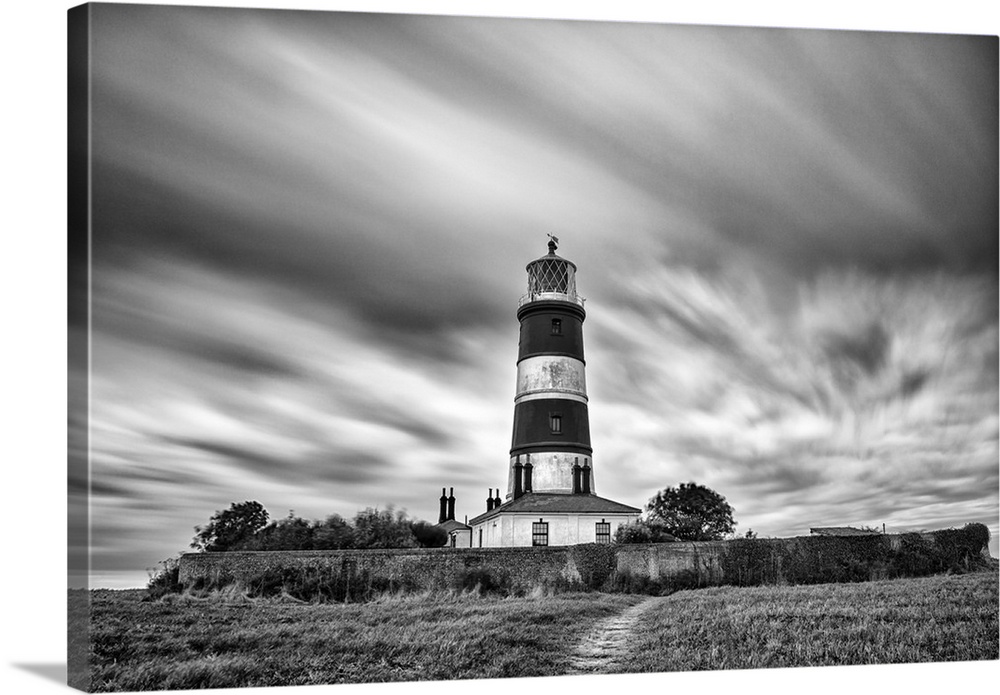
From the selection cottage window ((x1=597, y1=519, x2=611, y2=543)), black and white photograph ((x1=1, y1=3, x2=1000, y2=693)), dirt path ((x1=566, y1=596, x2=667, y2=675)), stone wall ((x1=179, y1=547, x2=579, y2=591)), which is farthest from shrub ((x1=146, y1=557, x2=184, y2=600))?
cottage window ((x1=597, y1=519, x2=611, y2=543))

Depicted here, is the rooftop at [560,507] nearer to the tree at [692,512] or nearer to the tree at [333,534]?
the tree at [692,512]

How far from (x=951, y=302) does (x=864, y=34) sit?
3.42 m

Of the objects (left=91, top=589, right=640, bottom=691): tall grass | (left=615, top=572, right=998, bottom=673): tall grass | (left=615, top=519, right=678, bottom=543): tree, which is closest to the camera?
(left=91, top=589, right=640, bottom=691): tall grass

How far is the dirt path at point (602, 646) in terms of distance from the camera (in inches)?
480

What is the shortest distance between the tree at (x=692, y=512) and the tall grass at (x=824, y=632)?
2.37m

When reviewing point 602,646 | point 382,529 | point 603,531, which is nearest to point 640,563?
point 382,529

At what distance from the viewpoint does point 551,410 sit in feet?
72.3

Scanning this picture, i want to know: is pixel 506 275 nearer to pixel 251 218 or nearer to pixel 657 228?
pixel 657 228

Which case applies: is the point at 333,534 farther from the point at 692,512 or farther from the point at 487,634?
the point at 692,512

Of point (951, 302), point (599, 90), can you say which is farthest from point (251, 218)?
point (951, 302)

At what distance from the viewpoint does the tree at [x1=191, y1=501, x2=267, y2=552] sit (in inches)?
527

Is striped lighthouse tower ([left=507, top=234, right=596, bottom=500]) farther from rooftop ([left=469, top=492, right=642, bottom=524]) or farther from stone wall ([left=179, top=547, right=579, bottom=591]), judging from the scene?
stone wall ([left=179, top=547, right=579, bottom=591])

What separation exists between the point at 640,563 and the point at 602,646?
436 centimetres

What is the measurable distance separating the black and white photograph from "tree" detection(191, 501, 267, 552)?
0.18 feet
